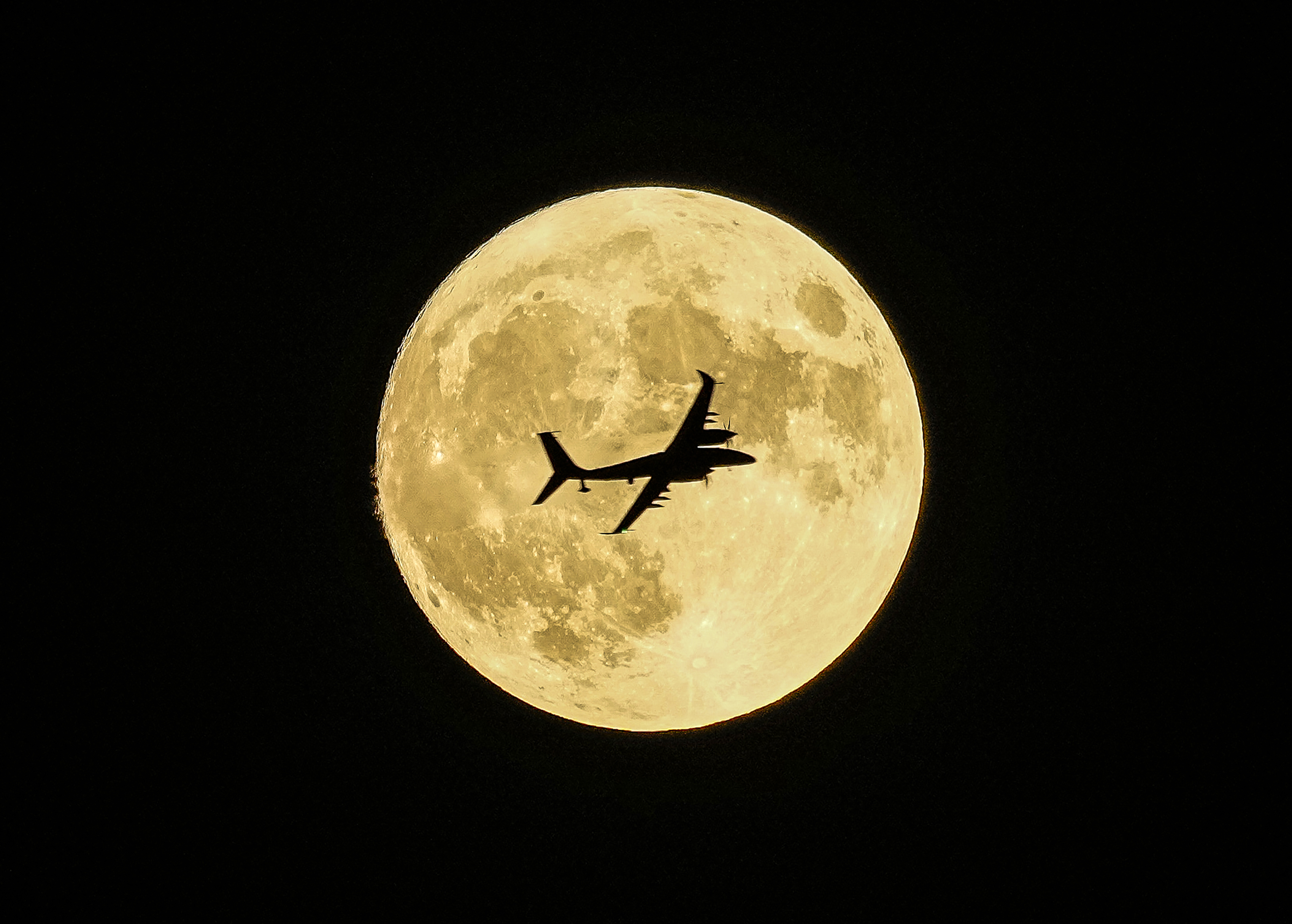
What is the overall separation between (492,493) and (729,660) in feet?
9.03

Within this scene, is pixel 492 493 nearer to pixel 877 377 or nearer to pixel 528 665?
pixel 528 665

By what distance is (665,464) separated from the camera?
6473 mm

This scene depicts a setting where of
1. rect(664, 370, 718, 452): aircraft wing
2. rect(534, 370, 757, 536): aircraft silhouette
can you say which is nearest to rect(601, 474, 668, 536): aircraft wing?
rect(534, 370, 757, 536): aircraft silhouette

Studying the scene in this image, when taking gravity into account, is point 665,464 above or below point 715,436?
below

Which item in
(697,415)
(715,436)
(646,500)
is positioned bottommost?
(646,500)

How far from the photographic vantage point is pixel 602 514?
21.2 ft

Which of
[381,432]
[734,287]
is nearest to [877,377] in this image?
[734,287]

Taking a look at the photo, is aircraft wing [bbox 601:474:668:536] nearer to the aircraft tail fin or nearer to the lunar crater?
the lunar crater

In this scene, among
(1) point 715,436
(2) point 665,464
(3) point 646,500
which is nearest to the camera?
(3) point 646,500

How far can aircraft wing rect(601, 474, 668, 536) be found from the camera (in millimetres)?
6164

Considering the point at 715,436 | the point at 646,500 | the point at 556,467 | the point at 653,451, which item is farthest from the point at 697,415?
the point at 556,467

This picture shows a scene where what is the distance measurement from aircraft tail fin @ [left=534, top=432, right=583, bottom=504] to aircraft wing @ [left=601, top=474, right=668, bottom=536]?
554 millimetres

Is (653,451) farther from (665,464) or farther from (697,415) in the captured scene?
(697,415)

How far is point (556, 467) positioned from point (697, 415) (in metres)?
1.34
